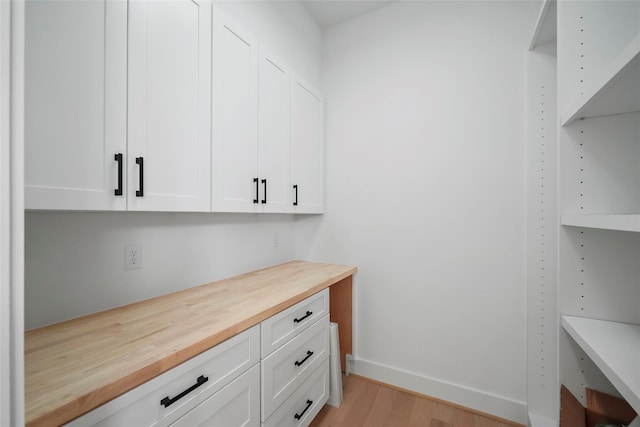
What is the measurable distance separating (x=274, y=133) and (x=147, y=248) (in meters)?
0.98

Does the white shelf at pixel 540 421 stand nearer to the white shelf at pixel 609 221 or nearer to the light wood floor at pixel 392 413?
the light wood floor at pixel 392 413

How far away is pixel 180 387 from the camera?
0.82 m

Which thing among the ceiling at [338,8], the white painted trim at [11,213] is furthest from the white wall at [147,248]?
the white painted trim at [11,213]

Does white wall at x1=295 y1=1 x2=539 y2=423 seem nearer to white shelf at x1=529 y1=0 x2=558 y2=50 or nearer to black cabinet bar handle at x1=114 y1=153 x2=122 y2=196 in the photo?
white shelf at x1=529 y1=0 x2=558 y2=50

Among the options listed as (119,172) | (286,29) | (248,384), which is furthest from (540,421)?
(286,29)

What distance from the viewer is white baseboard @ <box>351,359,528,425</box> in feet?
5.58

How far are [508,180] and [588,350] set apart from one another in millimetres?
1156

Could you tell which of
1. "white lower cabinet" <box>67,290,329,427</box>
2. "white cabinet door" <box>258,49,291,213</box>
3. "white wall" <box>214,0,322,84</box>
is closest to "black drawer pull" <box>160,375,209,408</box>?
"white lower cabinet" <box>67,290,329,427</box>

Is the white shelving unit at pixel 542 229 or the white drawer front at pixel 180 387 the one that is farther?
the white shelving unit at pixel 542 229

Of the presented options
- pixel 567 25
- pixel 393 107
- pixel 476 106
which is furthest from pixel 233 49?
pixel 476 106

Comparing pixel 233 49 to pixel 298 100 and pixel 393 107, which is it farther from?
pixel 393 107

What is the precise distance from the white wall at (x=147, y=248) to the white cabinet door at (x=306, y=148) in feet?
0.91

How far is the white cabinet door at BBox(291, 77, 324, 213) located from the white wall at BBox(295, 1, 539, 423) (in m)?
0.13

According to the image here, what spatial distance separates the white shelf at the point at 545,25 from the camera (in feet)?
4.22
